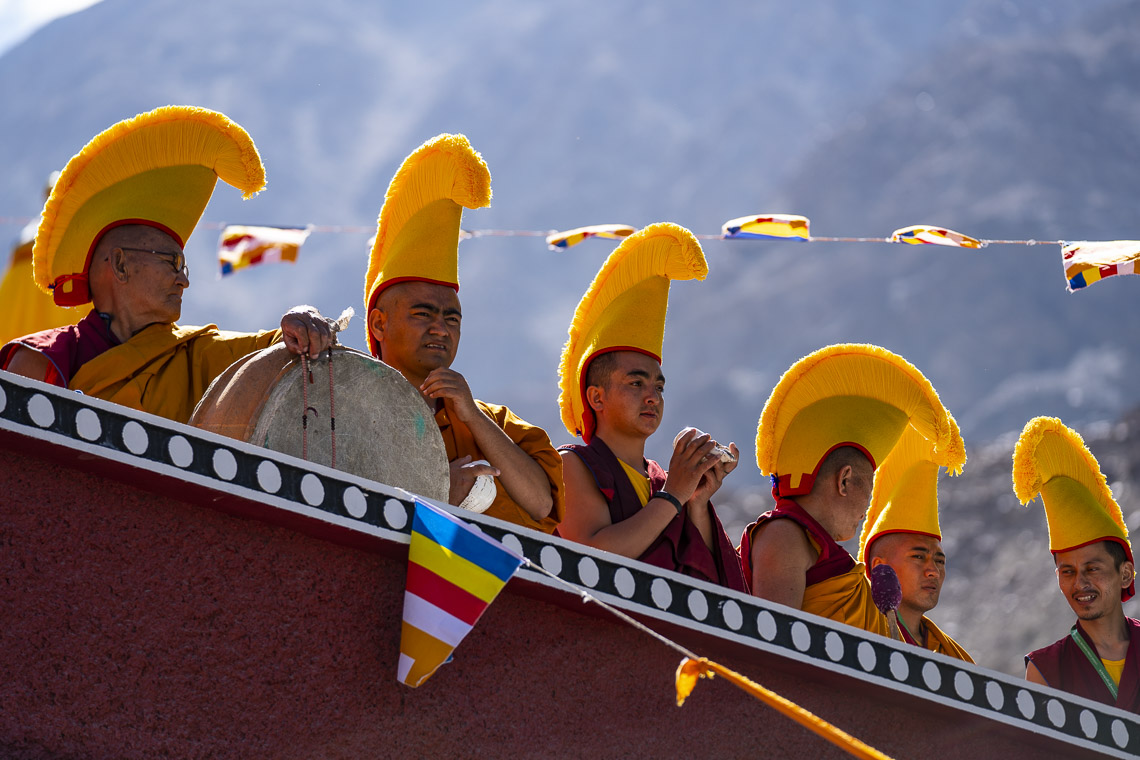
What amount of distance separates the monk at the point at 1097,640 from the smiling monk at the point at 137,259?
308cm

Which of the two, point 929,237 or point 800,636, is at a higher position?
point 929,237

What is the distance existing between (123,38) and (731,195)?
4586 cm

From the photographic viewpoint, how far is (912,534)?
5305 mm

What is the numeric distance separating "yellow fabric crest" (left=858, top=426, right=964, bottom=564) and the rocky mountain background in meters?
55.4

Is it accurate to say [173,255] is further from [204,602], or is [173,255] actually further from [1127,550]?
[1127,550]

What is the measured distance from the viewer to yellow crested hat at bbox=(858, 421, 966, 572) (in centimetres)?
532

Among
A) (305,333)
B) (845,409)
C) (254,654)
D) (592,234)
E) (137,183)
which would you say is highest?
(592,234)

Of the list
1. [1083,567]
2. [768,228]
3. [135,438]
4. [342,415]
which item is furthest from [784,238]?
[135,438]

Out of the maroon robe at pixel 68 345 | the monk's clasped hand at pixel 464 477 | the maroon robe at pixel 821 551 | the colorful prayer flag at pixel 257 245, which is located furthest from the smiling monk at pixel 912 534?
the colorful prayer flag at pixel 257 245

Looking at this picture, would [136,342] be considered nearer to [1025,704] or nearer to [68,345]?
[68,345]

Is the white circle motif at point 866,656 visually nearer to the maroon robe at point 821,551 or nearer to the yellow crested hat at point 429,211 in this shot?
the maroon robe at point 821,551

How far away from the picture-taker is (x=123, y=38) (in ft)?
337

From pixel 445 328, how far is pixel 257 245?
297 centimetres

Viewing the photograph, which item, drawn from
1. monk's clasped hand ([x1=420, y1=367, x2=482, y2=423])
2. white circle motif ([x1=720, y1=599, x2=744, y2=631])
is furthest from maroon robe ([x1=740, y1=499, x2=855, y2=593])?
monk's clasped hand ([x1=420, y1=367, x2=482, y2=423])
